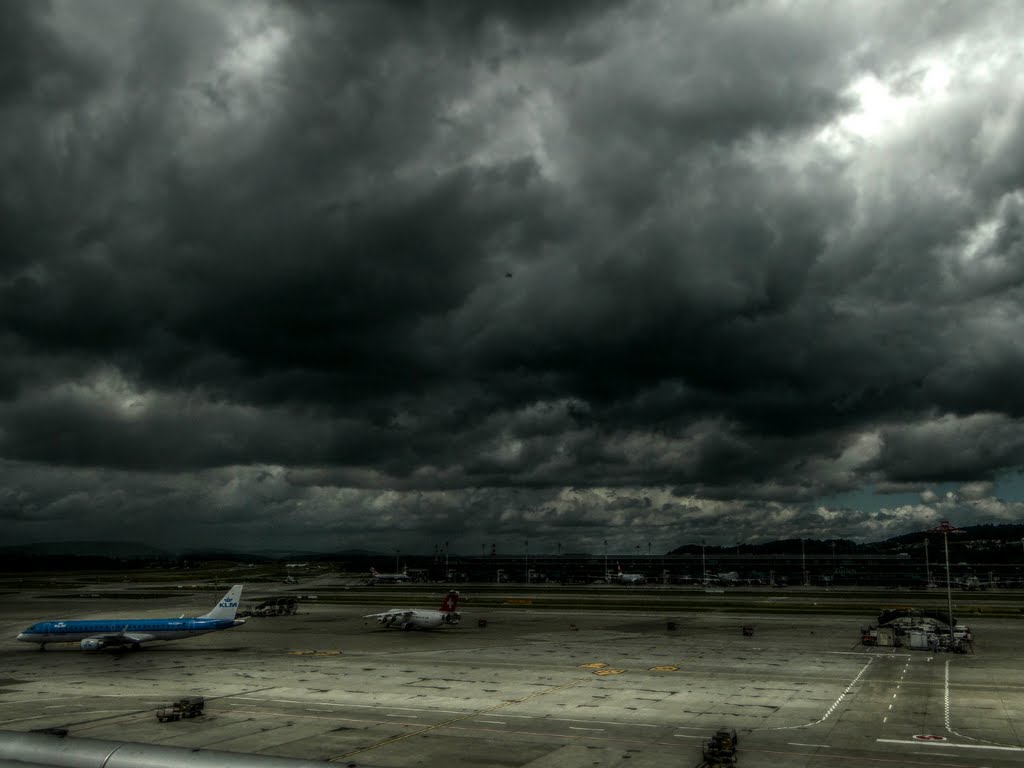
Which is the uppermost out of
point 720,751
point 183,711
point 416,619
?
point 720,751

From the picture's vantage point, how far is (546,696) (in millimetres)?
60531

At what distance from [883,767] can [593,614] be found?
104936 millimetres

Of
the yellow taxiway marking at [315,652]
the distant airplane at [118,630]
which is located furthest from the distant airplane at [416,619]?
the distant airplane at [118,630]

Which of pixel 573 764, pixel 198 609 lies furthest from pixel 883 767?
pixel 198 609

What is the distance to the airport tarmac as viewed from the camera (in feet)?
145

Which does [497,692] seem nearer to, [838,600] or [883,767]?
[883,767]

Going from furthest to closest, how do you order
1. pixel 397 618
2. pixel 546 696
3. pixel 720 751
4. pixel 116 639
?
pixel 397 618
pixel 116 639
pixel 546 696
pixel 720 751

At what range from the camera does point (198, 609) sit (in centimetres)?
16175

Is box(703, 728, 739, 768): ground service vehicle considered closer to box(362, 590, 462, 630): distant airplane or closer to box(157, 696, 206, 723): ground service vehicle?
box(157, 696, 206, 723): ground service vehicle

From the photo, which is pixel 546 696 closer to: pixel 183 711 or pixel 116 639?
pixel 183 711

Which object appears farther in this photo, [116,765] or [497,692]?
[497,692]

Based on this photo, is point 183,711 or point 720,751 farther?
point 183,711

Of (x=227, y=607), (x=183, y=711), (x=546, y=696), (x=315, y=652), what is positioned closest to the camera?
(x=183, y=711)

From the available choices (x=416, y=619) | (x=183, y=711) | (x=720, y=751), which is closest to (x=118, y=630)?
(x=416, y=619)
